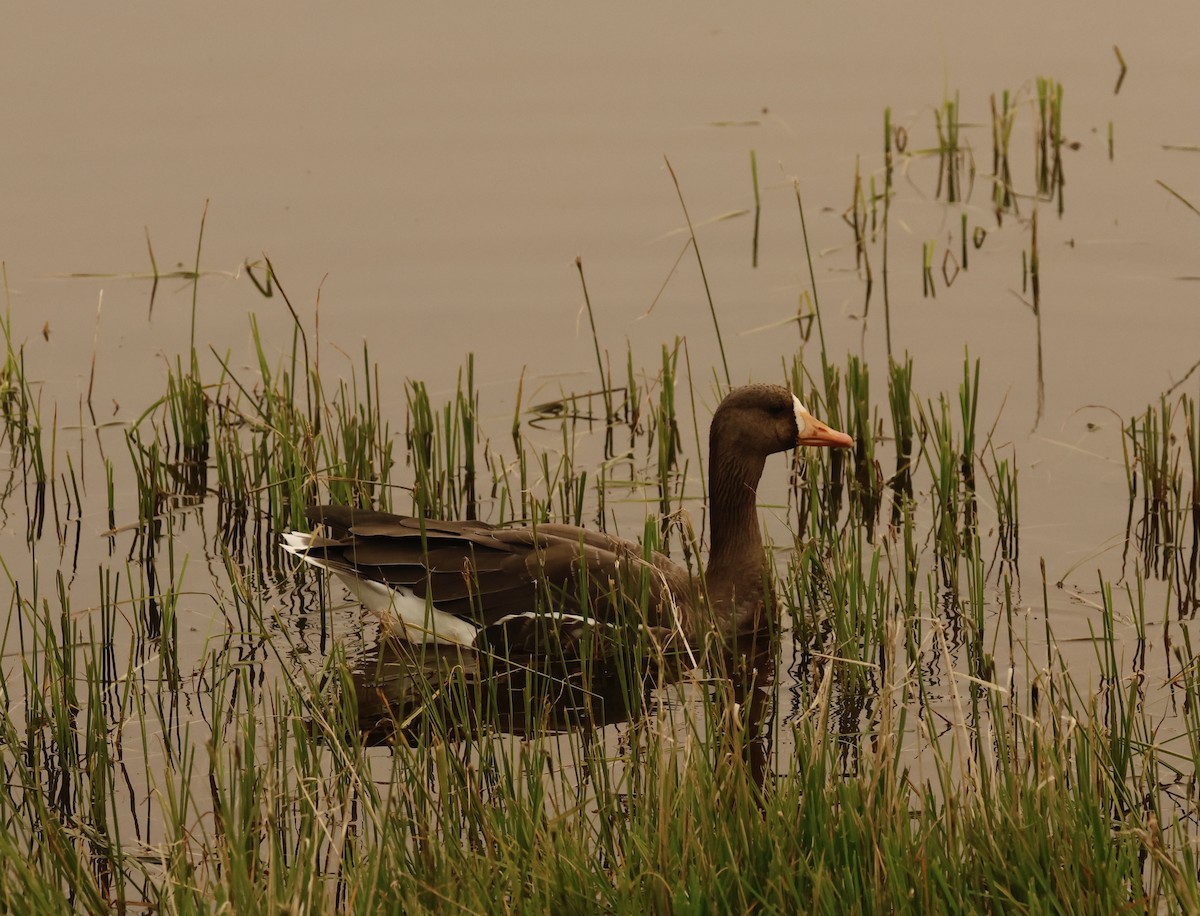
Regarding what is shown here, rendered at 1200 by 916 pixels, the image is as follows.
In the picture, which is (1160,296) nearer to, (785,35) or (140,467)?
(785,35)

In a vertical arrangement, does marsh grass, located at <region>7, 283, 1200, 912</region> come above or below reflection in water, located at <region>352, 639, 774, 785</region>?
above

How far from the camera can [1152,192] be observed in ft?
39.9

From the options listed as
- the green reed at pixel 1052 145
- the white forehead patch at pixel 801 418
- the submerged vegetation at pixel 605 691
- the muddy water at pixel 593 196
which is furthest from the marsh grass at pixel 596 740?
the green reed at pixel 1052 145

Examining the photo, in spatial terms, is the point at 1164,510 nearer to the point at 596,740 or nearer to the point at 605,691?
the point at 605,691

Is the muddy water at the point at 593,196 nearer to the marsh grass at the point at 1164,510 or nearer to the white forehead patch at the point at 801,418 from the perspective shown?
the marsh grass at the point at 1164,510

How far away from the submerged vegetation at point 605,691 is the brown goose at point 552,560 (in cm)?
19

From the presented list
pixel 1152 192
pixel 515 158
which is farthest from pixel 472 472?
pixel 1152 192

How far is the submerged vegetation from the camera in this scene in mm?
4934

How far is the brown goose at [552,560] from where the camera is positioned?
7871 millimetres

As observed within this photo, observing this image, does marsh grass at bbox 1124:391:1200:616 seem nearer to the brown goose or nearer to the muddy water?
the muddy water

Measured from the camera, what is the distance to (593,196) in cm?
1244

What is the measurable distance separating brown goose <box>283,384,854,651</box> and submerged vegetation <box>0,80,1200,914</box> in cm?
19

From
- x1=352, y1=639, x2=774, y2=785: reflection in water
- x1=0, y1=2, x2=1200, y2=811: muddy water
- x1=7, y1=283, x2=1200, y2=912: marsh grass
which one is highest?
x1=0, y1=2, x2=1200, y2=811: muddy water

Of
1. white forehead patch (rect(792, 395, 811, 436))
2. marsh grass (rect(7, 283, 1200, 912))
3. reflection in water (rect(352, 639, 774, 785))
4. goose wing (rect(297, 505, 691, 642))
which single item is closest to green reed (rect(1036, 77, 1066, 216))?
marsh grass (rect(7, 283, 1200, 912))
